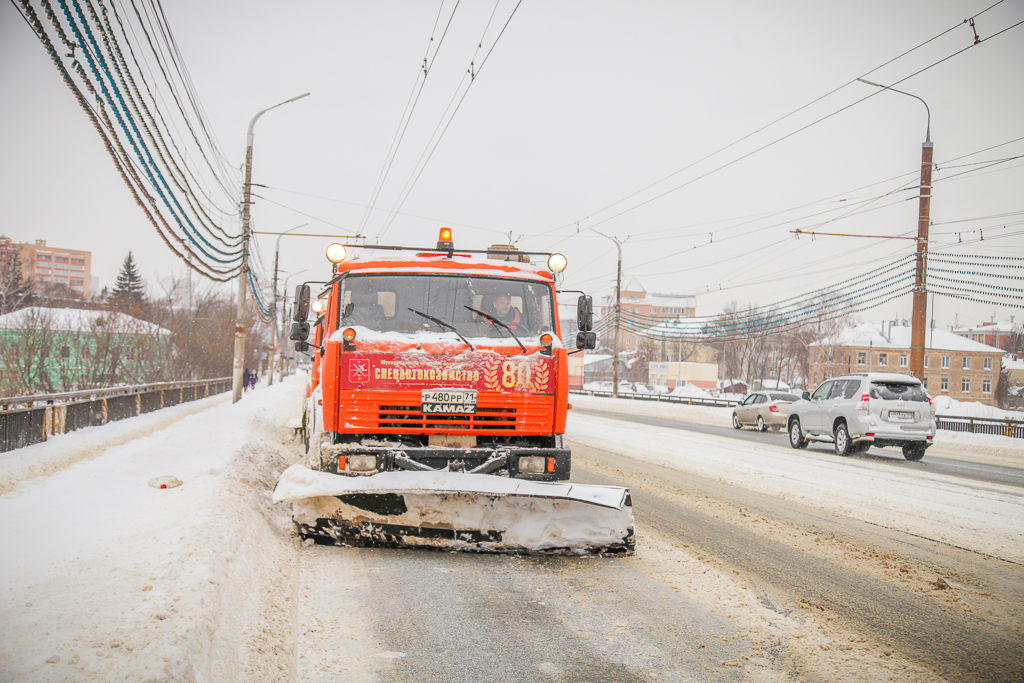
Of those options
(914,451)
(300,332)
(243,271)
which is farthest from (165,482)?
(243,271)

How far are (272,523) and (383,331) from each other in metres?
2.11

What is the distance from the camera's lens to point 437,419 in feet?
19.6

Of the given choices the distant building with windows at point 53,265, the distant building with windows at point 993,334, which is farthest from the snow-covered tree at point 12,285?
the distant building with windows at point 993,334

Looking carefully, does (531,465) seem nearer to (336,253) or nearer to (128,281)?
(336,253)

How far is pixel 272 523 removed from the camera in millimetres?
6414

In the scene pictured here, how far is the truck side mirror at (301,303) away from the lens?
6969 millimetres

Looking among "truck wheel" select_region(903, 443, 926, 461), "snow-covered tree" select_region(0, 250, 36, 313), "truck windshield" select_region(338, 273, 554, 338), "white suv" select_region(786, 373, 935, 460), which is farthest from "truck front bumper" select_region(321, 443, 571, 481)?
"snow-covered tree" select_region(0, 250, 36, 313)

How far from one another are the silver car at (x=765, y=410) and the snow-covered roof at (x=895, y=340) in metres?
59.2

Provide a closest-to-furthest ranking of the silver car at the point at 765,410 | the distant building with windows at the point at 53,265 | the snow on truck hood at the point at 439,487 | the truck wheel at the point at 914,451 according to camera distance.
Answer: the snow on truck hood at the point at 439,487, the truck wheel at the point at 914,451, the silver car at the point at 765,410, the distant building with windows at the point at 53,265

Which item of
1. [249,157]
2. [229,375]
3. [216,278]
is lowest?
[229,375]

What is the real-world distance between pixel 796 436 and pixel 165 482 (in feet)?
49.1

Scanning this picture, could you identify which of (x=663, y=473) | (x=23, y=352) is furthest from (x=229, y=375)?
(x=663, y=473)

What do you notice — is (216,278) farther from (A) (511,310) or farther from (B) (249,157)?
(A) (511,310)

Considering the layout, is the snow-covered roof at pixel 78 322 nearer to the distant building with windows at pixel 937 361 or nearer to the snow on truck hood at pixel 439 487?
the snow on truck hood at pixel 439 487
